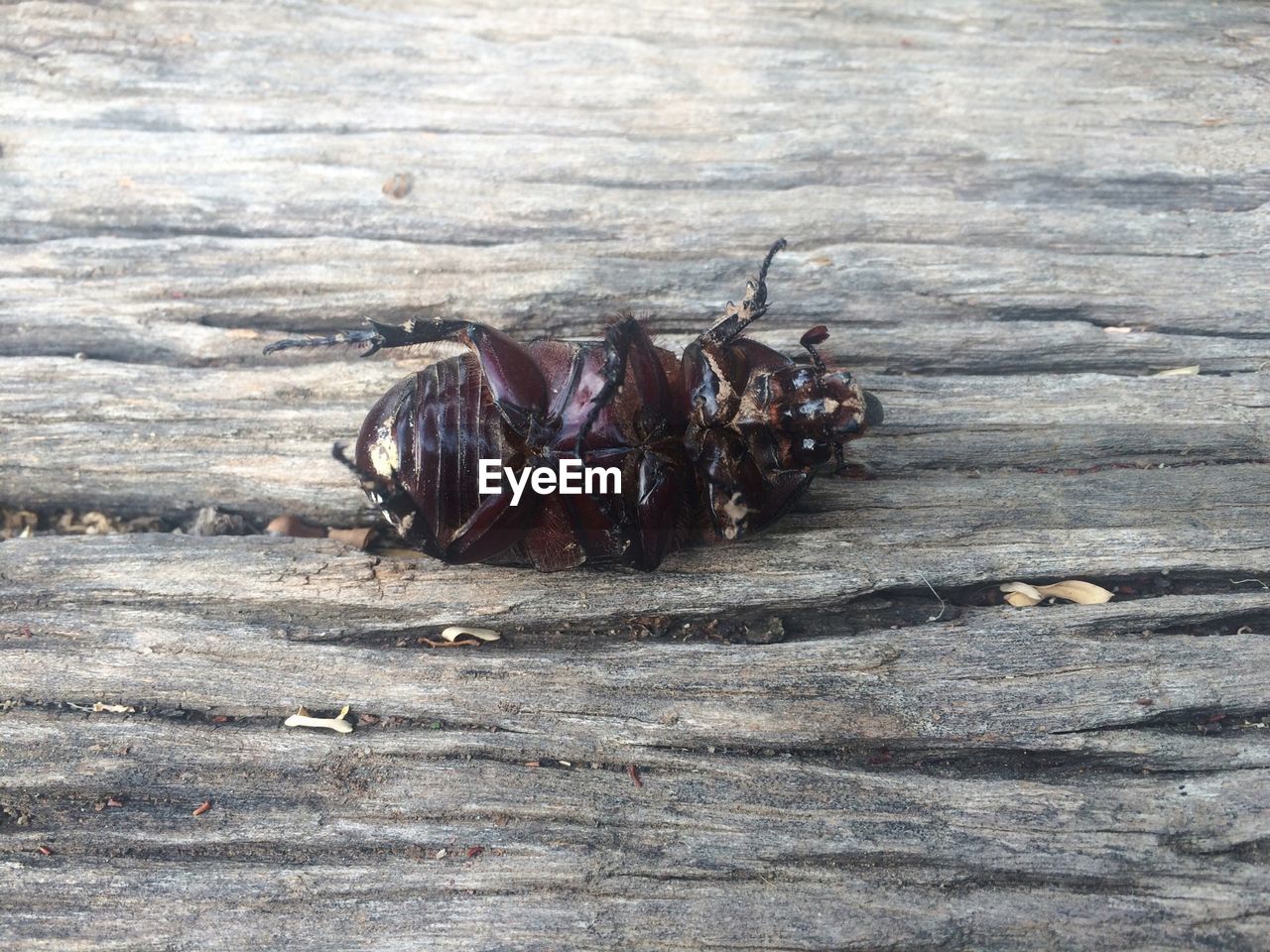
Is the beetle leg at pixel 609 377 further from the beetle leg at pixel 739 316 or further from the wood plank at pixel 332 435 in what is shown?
the wood plank at pixel 332 435

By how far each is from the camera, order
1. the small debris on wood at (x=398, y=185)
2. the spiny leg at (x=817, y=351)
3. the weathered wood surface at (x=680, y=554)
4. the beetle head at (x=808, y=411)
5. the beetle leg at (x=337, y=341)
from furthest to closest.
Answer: the small debris on wood at (x=398, y=185) < the beetle leg at (x=337, y=341) < the spiny leg at (x=817, y=351) < the beetle head at (x=808, y=411) < the weathered wood surface at (x=680, y=554)

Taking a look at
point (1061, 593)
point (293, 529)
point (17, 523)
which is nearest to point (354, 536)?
point (293, 529)

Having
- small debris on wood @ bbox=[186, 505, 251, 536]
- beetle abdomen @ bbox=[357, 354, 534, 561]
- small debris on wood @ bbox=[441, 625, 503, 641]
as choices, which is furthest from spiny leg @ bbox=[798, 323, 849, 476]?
small debris on wood @ bbox=[186, 505, 251, 536]

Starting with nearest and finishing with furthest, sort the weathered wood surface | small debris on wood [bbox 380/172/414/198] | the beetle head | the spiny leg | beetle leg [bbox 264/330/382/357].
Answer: the weathered wood surface → the beetle head → the spiny leg → beetle leg [bbox 264/330/382/357] → small debris on wood [bbox 380/172/414/198]

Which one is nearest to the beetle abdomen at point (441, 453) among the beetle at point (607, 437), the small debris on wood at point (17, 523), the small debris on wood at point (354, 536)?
the beetle at point (607, 437)

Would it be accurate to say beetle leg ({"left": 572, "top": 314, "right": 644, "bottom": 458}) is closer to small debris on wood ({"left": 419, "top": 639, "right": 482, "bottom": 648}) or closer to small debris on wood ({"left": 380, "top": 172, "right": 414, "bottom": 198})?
small debris on wood ({"left": 419, "top": 639, "right": 482, "bottom": 648})

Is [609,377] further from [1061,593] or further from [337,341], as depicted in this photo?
[1061,593]

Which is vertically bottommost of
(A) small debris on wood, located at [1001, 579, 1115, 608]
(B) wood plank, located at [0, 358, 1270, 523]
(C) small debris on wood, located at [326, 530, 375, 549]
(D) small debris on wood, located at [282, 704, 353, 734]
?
(D) small debris on wood, located at [282, 704, 353, 734]
